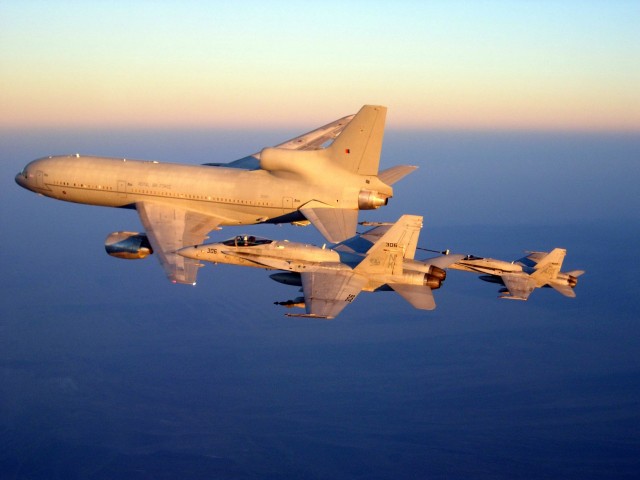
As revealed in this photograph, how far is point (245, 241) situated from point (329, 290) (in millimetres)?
7525

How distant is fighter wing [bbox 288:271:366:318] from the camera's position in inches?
1817

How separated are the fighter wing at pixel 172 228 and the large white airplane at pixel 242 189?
77mm

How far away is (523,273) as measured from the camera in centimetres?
6675

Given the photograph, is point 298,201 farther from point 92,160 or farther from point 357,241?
point 92,160

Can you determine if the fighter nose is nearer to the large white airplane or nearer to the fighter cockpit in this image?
the fighter cockpit

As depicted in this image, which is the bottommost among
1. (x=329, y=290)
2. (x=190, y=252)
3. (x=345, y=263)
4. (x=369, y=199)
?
(x=329, y=290)

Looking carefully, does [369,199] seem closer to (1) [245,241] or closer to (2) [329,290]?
(1) [245,241]

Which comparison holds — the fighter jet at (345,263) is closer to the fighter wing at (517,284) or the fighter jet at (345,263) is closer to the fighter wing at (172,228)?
the fighter wing at (172,228)

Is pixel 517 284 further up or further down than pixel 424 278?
further up

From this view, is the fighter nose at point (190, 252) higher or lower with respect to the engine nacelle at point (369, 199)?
lower

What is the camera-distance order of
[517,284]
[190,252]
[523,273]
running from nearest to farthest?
[190,252], [517,284], [523,273]

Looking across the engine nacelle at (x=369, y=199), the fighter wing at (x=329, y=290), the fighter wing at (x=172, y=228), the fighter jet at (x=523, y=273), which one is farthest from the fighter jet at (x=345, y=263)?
the fighter jet at (x=523, y=273)

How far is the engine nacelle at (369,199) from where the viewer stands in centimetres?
5738

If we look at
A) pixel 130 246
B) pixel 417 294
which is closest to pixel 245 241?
pixel 130 246
